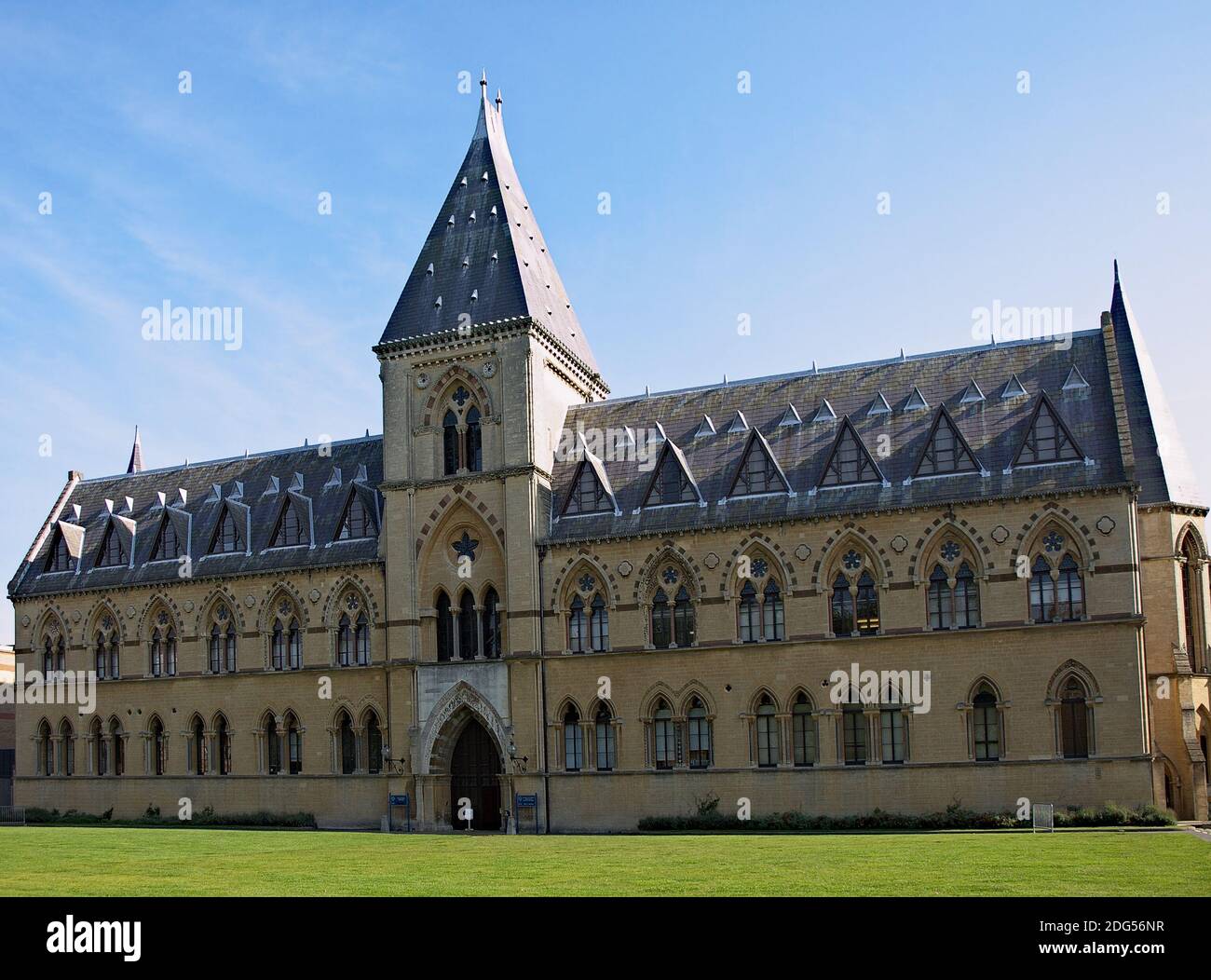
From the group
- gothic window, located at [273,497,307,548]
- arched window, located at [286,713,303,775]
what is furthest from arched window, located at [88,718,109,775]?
gothic window, located at [273,497,307,548]

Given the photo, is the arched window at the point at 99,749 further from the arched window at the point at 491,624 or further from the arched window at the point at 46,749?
the arched window at the point at 491,624

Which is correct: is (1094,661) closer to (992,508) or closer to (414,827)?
(992,508)

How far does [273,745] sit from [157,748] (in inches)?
243

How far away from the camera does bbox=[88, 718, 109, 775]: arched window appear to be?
56438mm

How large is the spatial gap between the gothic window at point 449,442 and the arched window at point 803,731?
51.8 ft

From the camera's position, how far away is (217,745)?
177 ft

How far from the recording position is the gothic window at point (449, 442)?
164ft

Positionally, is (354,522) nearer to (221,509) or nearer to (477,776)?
(221,509)

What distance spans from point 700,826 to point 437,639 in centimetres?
1257

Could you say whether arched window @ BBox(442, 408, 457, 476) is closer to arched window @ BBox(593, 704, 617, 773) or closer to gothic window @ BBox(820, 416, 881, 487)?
arched window @ BBox(593, 704, 617, 773)

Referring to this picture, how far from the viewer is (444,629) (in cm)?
4969

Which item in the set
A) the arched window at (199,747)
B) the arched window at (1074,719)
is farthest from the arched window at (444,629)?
the arched window at (1074,719)
